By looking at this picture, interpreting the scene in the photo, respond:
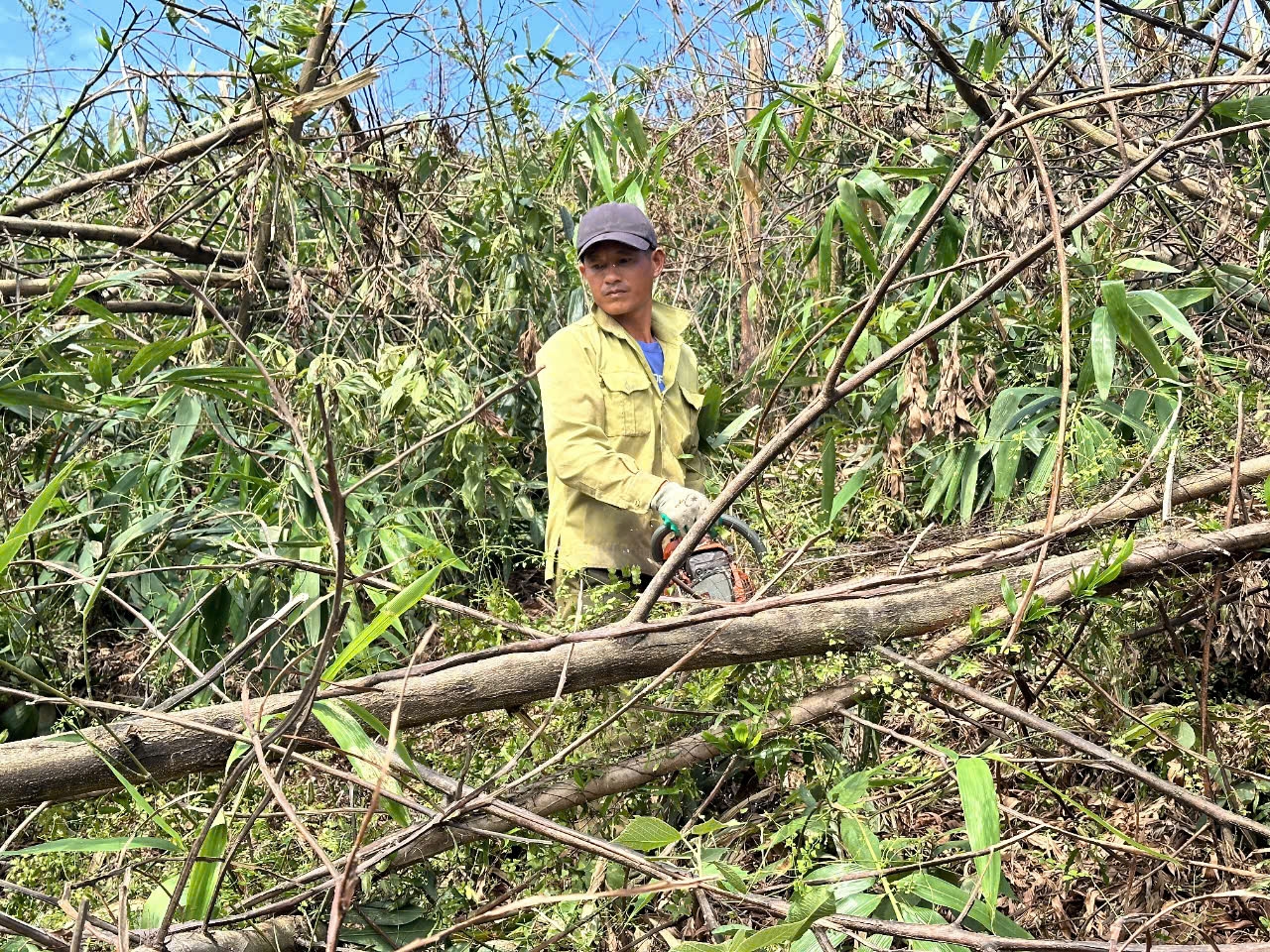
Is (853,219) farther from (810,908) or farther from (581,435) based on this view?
(810,908)

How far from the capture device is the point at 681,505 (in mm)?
2617

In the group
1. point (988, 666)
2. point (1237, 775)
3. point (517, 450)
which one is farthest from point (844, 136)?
point (1237, 775)

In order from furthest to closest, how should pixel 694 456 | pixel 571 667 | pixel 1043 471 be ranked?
pixel 694 456
pixel 1043 471
pixel 571 667

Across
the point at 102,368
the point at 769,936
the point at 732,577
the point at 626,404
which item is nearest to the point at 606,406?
the point at 626,404

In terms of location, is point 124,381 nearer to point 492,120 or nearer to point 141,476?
point 141,476

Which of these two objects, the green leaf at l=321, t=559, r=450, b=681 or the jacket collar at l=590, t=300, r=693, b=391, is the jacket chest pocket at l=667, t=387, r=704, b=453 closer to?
the jacket collar at l=590, t=300, r=693, b=391

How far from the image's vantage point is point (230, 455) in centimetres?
345

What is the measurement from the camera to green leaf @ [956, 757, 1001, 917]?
4.83ft

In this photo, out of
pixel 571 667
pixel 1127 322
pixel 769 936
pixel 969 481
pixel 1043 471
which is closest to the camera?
pixel 769 936

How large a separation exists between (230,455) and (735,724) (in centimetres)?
213

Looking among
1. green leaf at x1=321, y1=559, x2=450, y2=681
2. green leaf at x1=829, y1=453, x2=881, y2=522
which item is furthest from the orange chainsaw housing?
green leaf at x1=321, y1=559, x2=450, y2=681

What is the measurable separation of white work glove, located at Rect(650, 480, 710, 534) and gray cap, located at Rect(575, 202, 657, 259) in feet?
2.45

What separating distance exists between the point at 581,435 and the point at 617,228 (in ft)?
1.91

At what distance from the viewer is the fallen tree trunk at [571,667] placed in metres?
1.64
